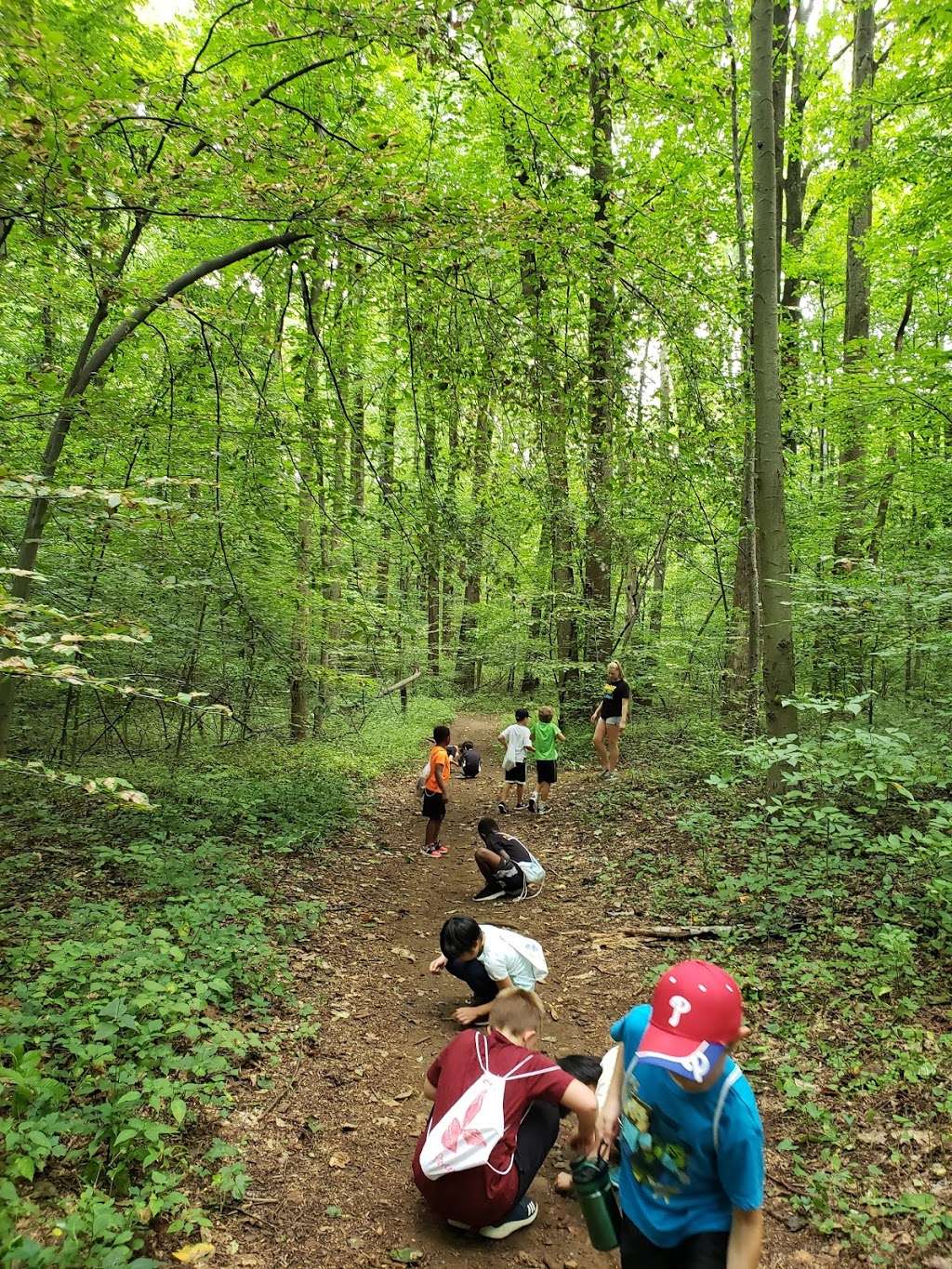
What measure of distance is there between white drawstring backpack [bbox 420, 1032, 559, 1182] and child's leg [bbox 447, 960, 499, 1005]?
1.61 meters

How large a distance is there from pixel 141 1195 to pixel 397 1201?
1.33 meters

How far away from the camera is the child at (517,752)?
10805 millimetres

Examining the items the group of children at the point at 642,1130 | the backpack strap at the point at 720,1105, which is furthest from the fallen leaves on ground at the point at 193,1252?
the backpack strap at the point at 720,1105

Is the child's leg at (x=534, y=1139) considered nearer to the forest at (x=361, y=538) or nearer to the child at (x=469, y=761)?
the forest at (x=361, y=538)

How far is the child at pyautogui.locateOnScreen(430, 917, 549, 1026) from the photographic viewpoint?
4.59 meters

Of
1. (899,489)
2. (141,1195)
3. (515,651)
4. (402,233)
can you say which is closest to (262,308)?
(402,233)

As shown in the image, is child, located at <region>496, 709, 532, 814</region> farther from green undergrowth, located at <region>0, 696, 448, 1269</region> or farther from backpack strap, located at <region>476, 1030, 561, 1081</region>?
→ backpack strap, located at <region>476, 1030, 561, 1081</region>

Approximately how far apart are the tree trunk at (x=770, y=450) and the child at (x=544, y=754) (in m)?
4.09

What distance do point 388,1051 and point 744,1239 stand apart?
3.46 metres

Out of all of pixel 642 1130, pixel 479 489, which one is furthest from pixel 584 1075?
pixel 479 489

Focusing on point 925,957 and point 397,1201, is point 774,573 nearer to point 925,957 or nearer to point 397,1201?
point 925,957

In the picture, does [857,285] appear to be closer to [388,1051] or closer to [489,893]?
[489,893]

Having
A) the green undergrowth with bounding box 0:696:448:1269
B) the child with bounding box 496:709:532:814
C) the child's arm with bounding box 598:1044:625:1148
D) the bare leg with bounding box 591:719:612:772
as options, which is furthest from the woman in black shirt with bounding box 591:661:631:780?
A: the child's arm with bounding box 598:1044:625:1148

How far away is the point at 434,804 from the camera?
9.07 meters
